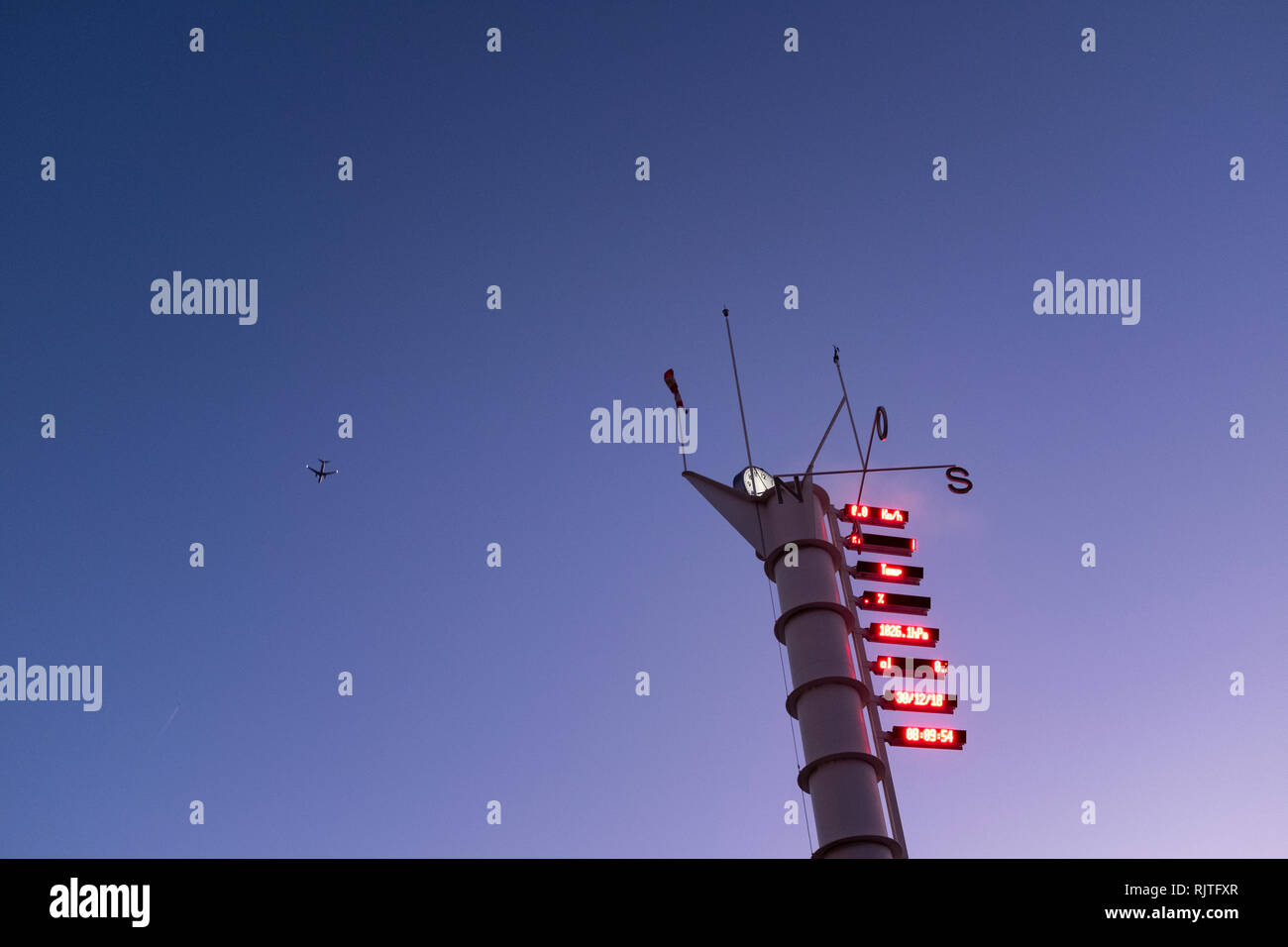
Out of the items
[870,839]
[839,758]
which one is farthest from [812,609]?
[870,839]

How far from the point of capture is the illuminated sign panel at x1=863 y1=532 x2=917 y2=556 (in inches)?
1650

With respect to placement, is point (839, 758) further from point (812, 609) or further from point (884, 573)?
point (884, 573)

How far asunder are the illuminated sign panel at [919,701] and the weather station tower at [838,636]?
0.11 feet

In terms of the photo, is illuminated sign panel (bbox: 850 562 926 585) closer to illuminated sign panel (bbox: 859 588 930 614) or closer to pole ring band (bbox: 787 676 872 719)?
illuminated sign panel (bbox: 859 588 930 614)

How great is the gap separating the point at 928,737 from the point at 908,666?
8.70 ft

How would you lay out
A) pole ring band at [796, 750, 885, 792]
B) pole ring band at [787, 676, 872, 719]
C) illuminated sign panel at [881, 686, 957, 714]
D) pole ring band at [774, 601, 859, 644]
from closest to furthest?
pole ring band at [796, 750, 885, 792]
pole ring band at [787, 676, 872, 719]
illuminated sign panel at [881, 686, 957, 714]
pole ring band at [774, 601, 859, 644]

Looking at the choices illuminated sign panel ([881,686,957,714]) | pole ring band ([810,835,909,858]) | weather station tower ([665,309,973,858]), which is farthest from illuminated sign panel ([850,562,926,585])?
pole ring band ([810,835,909,858])

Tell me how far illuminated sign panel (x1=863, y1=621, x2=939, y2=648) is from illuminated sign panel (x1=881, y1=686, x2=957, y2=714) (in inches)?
77.2
